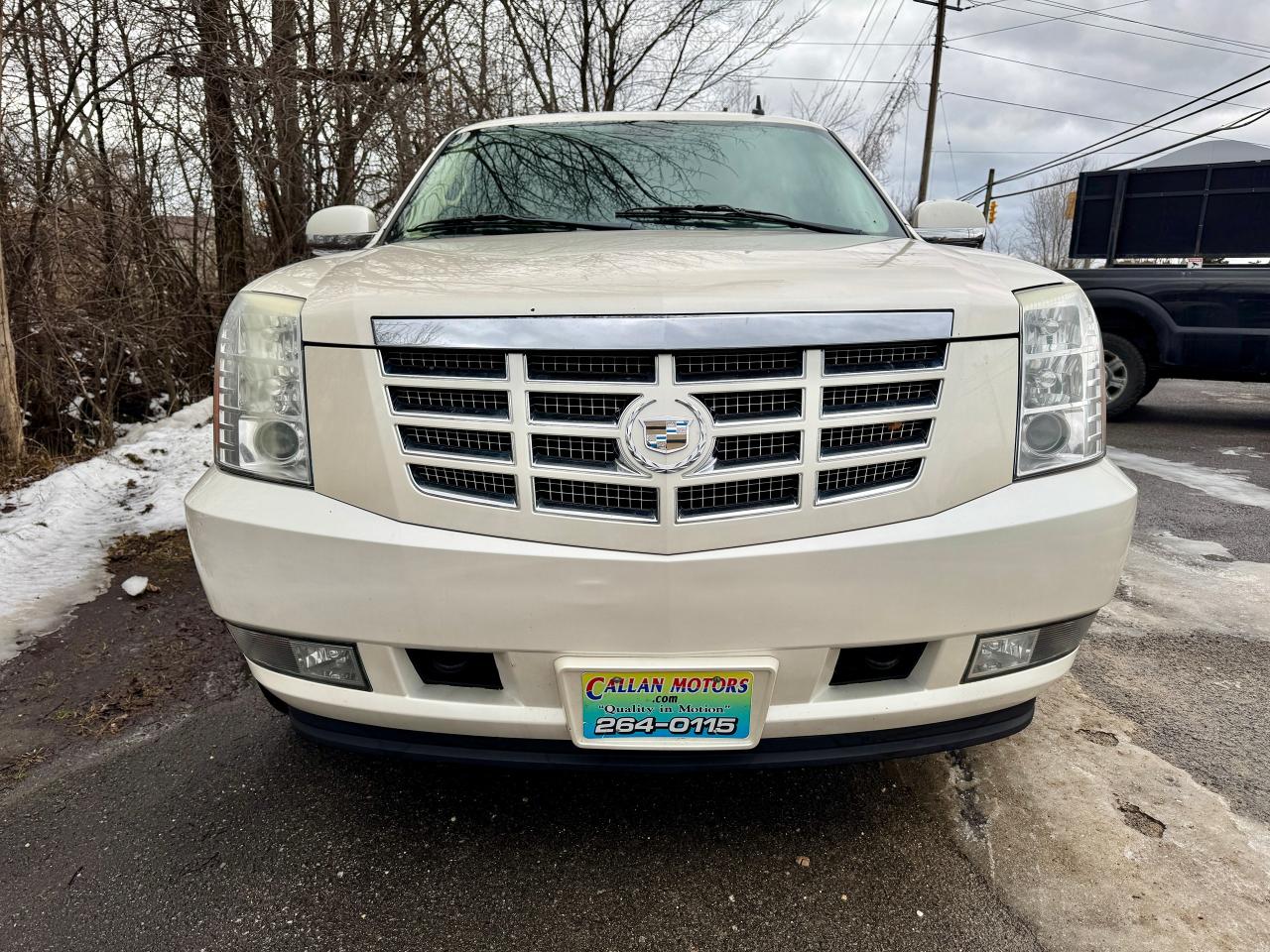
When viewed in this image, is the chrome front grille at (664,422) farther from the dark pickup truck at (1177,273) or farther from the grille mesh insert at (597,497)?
the dark pickup truck at (1177,273)

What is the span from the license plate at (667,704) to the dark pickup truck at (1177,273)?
6.10 metres

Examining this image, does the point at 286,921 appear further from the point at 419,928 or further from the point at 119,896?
the point at 119,896

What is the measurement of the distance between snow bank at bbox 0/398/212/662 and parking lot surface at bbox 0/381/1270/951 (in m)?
0.61

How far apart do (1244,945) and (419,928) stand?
5.49 ft

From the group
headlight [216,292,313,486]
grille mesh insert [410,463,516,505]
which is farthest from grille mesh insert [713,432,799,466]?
headlight [216,292,313,486]

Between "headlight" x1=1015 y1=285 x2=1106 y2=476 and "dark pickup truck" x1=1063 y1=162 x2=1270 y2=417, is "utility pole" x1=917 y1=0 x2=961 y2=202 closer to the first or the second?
"dark pickup truck" x1=1063 y1=162 x2=1270 y2=417

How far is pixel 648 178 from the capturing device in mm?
2748

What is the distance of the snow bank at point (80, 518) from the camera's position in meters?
3.29

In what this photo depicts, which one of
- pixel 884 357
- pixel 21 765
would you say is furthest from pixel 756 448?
pixel 21 765

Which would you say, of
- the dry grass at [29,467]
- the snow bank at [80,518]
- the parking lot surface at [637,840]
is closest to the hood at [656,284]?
the parking lot surface at [637,840]

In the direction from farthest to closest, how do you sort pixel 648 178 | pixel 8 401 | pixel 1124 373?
pixel 1124 373 < pixel 8 401 < pixel 648 178

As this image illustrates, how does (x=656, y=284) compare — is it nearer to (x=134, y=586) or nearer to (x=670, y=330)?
(x=670, y=330)

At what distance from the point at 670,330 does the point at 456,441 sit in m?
0.48

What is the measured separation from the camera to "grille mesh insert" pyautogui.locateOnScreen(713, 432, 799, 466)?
1541 mm
